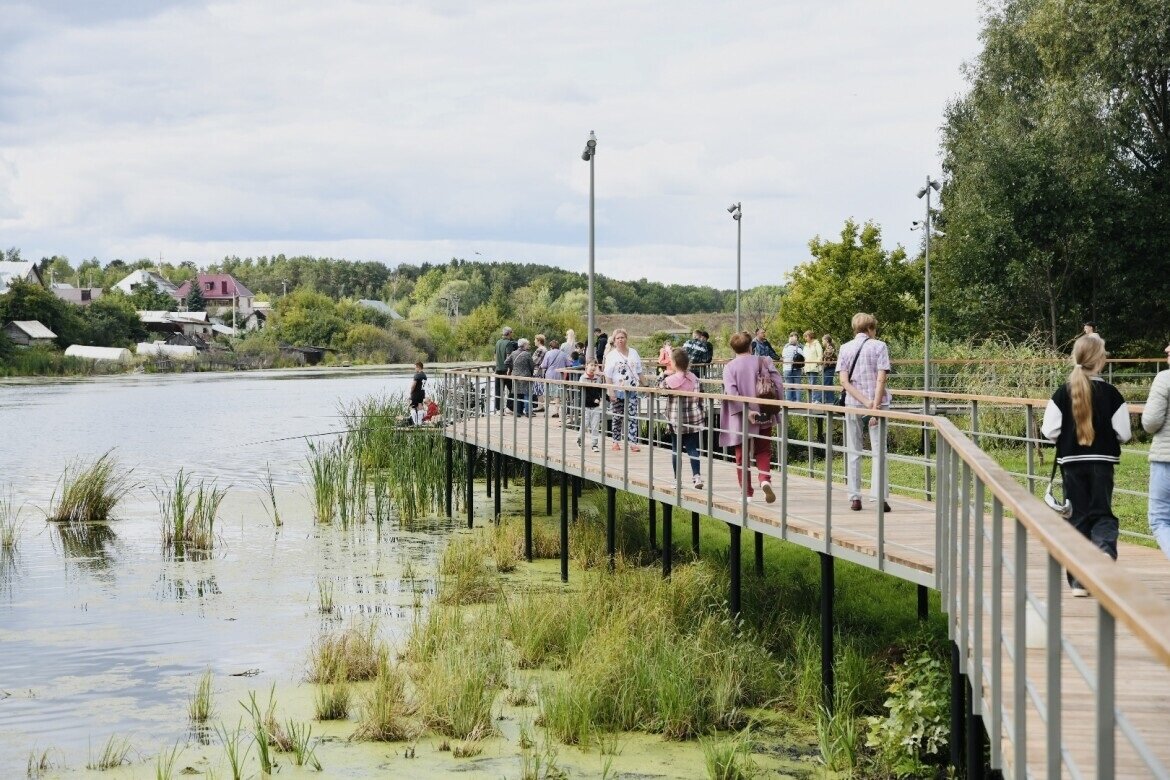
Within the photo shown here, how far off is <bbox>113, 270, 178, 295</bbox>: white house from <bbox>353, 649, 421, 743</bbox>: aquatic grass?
145m

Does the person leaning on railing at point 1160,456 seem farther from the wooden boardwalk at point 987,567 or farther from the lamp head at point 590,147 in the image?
the lamp head at point 590,147

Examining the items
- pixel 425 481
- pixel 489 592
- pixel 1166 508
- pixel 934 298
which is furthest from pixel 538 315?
pixel 1166 508

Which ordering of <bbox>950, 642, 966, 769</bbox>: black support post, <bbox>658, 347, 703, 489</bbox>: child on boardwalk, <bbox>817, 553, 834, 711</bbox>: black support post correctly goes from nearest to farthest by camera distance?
<bbox>950, 642, 966, 769</bbox>: black support post, <bbox>817, 553, 834, 711</bbox>: black support post, <bbox>658, 347, 703, 489</bbox>: child on boardwalk

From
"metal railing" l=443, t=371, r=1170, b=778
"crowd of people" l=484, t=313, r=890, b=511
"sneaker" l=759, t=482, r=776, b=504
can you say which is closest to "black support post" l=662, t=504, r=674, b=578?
"metal railing" l=443, t=371, r=1170, b=778

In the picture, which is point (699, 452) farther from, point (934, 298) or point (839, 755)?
point (934, 298)

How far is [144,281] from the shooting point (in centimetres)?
15650

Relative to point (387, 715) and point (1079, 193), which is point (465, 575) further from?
point (1079, 193)

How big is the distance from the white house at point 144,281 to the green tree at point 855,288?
11148 centimetres

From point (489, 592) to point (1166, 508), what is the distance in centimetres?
886

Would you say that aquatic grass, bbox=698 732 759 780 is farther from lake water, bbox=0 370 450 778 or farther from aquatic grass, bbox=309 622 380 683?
lake water, bbox=0 370 450 778

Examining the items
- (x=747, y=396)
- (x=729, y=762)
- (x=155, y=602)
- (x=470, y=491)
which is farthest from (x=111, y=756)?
(x=470, y=491)

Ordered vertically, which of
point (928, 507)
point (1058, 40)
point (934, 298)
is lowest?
point (928, 507)

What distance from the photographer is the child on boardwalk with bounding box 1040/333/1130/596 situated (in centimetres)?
771

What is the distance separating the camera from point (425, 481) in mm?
23281
